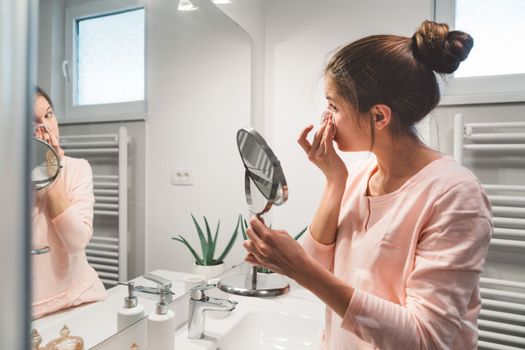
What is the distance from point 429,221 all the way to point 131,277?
2.11 ft

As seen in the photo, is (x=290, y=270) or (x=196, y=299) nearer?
(x=290, y=270)

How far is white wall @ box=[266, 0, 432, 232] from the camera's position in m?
1.50

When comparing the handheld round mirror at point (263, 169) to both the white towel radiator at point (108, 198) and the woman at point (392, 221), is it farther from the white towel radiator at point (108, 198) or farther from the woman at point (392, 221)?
the white towel radiator at point (108, 198)

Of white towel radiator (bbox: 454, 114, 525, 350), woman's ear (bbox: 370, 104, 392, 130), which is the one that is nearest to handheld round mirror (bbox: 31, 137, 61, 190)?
woman's ear (bbox: 370, 104, 392, 130)

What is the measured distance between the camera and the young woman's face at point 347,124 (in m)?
0.66

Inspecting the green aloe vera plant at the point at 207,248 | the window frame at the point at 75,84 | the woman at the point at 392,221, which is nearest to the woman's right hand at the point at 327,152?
the woman at the point at 392,221

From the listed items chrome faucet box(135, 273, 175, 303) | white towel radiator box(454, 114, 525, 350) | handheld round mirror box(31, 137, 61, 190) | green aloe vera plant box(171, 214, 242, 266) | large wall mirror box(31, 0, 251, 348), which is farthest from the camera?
white towel radiator box(454, 114, 525, 350)

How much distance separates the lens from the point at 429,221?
1.90 ft

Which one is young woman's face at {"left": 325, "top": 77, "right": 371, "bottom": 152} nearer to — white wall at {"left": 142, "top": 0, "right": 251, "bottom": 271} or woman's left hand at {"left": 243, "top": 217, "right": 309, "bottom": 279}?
woman's left hand at {"left": 243, "top": 217, "right": 309, "bottom": 279}

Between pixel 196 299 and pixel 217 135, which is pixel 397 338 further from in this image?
pixel 217 135

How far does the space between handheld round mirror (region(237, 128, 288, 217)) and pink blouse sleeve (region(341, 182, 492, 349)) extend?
20 centimetres

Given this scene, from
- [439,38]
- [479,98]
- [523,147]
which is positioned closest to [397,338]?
[439,38]

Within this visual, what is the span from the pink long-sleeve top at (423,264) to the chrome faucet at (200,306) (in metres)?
0.33

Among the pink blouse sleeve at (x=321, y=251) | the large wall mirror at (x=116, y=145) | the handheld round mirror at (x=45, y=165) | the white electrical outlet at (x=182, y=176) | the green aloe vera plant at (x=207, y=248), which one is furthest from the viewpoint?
the green aloe vera plant at (x=207, y=248)
